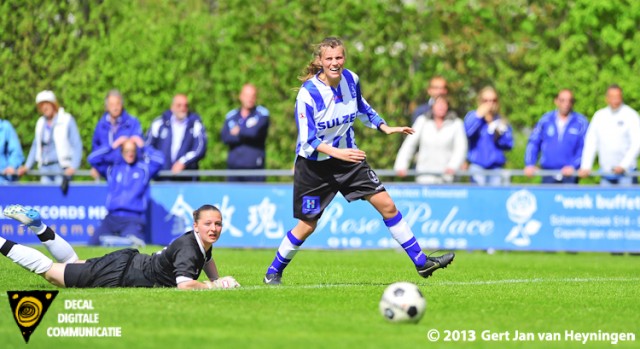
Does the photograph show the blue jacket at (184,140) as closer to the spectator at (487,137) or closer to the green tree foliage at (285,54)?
the green tree foliage at (285,54)

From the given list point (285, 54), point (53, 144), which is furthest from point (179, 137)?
point (285, 54)

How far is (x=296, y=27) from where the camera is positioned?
Result: 2448cm

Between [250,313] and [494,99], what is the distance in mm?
10356

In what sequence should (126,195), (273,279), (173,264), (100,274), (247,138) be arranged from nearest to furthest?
(173,264)
(100,274)
(273,279)
(126,195)
(247,138)

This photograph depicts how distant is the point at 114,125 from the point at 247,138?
81.7 inches

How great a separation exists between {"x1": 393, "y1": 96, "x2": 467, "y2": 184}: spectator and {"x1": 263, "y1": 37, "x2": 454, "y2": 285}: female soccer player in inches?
282

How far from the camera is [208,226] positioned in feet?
36.6

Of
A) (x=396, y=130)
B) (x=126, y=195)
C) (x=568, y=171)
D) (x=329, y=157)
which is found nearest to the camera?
(x=396, y=130)

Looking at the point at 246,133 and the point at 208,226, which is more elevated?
the point at 208,226

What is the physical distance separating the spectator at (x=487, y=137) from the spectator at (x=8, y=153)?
7.12 m

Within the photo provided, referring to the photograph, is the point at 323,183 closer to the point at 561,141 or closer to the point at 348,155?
the point at 348,155

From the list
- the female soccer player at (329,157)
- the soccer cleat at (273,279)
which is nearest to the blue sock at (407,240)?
the female soccer player at (329,157)

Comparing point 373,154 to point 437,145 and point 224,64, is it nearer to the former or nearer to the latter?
point 224,64

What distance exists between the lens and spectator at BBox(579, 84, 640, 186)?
62.6 feet
